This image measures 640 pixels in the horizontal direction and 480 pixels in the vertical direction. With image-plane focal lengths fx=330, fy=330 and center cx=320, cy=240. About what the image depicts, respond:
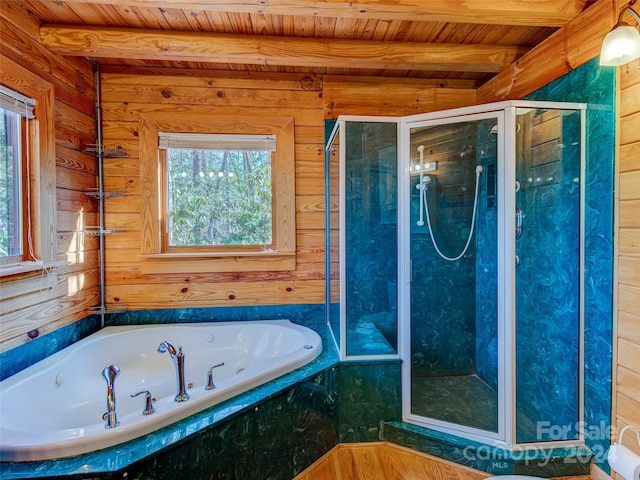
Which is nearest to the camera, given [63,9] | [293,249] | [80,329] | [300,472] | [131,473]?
[131,473]

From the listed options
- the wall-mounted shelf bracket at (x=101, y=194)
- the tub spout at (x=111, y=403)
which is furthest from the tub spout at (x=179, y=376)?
Answer: the wall-mounted shelf bracket at (x=101, y=194)

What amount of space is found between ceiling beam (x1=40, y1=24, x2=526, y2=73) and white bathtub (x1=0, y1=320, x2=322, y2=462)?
1.70 m

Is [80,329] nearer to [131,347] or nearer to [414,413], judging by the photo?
[131,347]

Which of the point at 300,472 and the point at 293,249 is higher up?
the point at 293,249

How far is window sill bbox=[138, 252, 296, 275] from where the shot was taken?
2.34 metres

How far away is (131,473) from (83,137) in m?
2.03

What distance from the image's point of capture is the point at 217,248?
7.93 feet

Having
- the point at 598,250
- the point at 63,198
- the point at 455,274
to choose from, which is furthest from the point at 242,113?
the point at 598,250

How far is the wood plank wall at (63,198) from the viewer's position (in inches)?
63.5

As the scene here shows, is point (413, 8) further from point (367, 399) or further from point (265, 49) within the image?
point (367, 399)

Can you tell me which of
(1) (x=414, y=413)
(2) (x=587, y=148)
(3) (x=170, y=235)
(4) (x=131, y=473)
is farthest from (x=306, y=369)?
(2) (x=587, y=148)

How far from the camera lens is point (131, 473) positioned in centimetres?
104

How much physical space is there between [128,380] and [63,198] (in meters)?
1.17

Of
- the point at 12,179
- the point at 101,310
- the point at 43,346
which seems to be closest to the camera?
the point at 12,179
